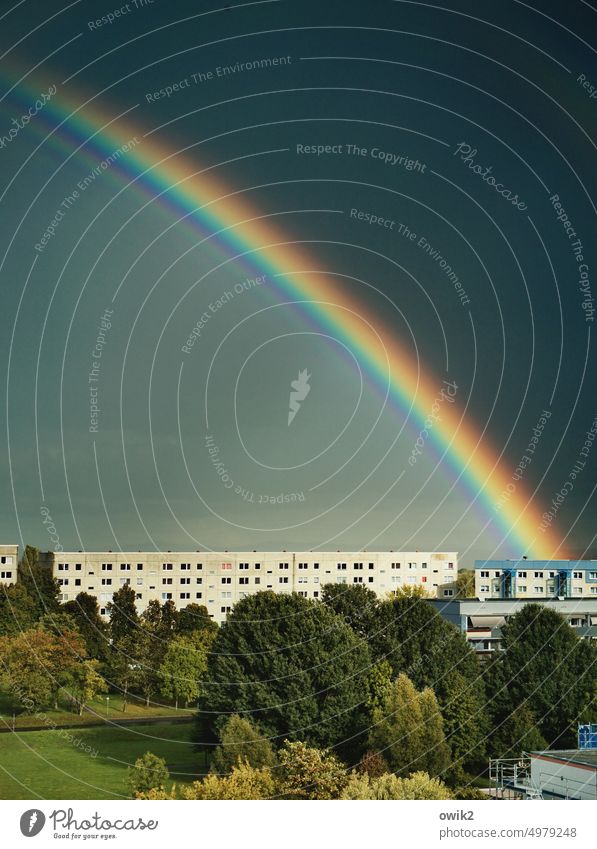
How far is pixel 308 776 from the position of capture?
59.9 feet

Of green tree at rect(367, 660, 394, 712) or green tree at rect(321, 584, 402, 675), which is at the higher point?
green tree at rect(321, 584, 402, 675)

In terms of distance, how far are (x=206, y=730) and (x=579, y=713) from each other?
32.5ft

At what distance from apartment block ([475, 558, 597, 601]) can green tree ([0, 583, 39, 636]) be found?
2641 cm

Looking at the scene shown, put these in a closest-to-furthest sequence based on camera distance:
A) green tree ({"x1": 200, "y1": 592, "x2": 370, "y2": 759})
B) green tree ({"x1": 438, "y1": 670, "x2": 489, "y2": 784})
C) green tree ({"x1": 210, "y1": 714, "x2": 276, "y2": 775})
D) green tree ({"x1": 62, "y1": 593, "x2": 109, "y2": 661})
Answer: green tree ({"x1": 210, "y1": 714, "x2": 276, "y2": 775}), green tree ({"x1": 438, "y1": 670, "x2": 489, "y2": 784}), green tree ({"x1": 200, "y1": 592, "x2": 370, "y2": 759}), green tree ({"x1": 62, "y1": 593, "x2": 109, "y2": 661})

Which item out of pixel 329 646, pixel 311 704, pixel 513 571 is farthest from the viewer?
pixel 513 571

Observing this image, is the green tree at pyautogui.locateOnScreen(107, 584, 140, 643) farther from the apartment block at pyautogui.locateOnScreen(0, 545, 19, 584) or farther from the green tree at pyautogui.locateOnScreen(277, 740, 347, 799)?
the green tree at pyautogui.locateOnScreen(277, 740, 347, 799)

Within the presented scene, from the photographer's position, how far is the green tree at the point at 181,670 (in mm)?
34844

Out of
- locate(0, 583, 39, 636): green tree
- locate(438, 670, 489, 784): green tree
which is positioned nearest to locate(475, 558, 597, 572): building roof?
locate(0, 583, 39, 636): green tree

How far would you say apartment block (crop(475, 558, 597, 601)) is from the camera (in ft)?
183

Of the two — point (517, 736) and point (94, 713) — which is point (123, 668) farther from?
point (517, 736)
